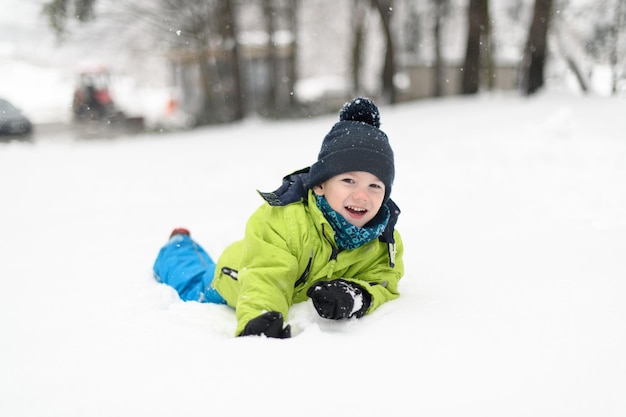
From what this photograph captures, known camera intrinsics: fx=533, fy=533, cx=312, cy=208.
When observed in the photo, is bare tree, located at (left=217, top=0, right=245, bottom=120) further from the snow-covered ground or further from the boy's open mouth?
the boy's open mouth

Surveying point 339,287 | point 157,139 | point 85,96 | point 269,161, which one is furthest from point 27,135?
point 339,287

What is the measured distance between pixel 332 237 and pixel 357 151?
34 centimetres

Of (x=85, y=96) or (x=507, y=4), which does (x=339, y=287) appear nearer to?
(x=507, y=4)

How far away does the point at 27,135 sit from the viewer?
15930mm

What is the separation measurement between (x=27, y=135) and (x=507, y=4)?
1400 centimetres

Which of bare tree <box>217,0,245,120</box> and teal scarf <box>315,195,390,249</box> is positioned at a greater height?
bare tree <box>217,0,245,120</box>

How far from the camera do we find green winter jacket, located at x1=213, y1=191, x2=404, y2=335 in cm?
188

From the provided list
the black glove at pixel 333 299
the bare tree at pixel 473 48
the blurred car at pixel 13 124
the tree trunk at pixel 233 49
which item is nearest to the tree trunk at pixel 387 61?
the bare tree at pixel 473 48

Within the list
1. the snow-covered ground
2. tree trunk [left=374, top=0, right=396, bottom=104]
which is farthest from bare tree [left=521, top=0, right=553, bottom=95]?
tree trunk [left=374, top=0, right=396, bottom=104]

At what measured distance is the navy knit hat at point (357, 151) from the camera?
2.00m

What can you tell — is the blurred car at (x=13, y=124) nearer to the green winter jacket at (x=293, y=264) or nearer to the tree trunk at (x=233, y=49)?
the tree trunk at (x=233, y=49)

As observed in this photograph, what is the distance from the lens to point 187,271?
2.68 meters

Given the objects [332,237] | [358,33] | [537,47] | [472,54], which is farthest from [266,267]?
[358,33]

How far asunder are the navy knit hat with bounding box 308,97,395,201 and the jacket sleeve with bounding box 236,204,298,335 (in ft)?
0.76
